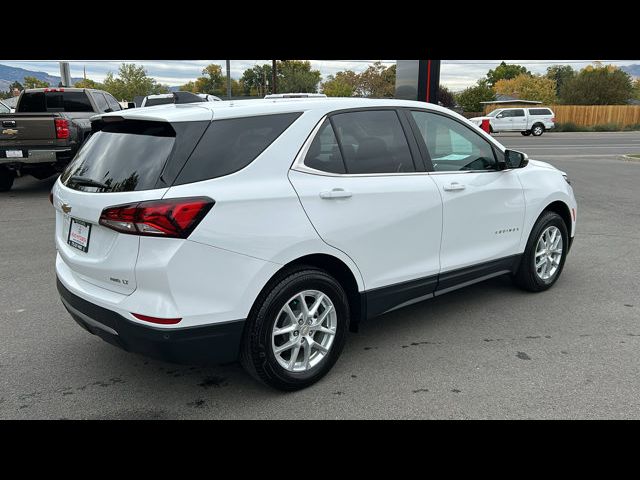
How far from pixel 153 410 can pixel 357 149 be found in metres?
2.07

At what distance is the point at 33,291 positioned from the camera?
5051 mm

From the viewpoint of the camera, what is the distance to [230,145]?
9.73 feet

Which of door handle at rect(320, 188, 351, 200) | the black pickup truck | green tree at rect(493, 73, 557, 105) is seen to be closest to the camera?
door handle at rect(320, 188, 351, 200)

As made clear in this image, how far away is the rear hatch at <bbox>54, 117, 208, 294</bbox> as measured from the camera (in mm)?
2768

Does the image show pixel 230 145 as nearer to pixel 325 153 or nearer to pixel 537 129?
pixel 325 153

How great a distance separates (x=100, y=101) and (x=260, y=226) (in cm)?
1113

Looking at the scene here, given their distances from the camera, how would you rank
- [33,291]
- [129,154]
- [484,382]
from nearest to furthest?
[129,154], [484,382], [33,291]

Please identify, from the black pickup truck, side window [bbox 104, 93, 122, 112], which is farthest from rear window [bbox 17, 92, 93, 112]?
the black pickup truck

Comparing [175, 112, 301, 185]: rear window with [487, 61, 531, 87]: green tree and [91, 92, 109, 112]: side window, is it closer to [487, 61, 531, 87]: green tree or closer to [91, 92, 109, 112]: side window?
[91, 92, 109, 112]: side window

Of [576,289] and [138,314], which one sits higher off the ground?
[138,314]

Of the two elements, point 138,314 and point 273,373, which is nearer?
point 138,314

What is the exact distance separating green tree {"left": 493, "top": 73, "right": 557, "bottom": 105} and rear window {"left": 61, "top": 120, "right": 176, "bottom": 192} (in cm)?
6614

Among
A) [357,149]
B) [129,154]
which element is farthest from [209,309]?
[357,149]
